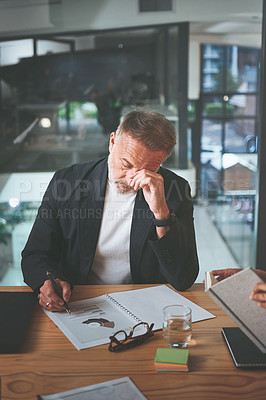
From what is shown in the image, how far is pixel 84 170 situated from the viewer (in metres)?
1.92

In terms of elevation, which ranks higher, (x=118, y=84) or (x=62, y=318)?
(x=118, y=84)

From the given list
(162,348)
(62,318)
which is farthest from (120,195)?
(162,348)

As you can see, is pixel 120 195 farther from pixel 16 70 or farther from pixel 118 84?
pixel 16 70

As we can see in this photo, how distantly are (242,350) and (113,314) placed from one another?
0.40 m

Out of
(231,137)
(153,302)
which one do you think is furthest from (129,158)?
(231,137)

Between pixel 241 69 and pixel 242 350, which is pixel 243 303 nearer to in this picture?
pixel 242 350

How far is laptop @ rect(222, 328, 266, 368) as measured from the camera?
107cm

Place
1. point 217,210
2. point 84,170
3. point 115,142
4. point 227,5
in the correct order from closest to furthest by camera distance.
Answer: point 115,142
point 84,170
point 227,5
point 217,210

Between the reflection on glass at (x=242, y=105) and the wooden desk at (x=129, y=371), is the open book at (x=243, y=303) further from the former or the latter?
the reflection on glass at (x=242, y=105)

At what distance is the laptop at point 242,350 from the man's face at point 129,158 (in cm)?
70

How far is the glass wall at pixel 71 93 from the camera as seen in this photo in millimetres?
2791

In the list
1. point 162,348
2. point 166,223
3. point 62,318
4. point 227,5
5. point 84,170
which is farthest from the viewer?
point 227,5

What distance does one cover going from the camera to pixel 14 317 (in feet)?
4.33

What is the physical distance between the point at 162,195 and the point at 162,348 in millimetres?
645
